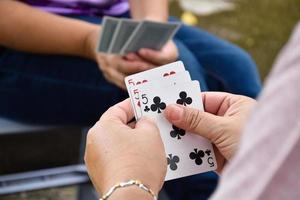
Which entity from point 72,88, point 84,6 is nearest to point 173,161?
point 72,88

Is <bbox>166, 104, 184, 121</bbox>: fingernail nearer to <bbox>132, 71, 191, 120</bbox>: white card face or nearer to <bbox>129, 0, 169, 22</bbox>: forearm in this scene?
<bbox>132, 71, 191, 120</bbox>: white card face

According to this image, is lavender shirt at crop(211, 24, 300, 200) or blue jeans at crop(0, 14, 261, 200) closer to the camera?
lavender shirt at crop(211, 24, 300, 200)

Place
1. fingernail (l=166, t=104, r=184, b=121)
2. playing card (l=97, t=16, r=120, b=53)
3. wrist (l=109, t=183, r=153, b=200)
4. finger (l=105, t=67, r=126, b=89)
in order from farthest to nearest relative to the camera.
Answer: finger (l=105, t=67, r=126, b=89) < playing card (l=97, t=16, r=120, b=53) < fingernail (l=166, t=104, r=184, b=121) < wrist (l=109, t=183, r=153, b=200)

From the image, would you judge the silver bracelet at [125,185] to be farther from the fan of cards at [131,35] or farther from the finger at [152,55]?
the finger at [152,55]

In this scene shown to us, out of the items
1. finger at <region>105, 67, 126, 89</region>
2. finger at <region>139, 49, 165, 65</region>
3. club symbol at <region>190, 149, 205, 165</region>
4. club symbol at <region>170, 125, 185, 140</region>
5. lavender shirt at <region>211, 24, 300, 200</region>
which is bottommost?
finger at <region>105, 67, 126, 89</region>

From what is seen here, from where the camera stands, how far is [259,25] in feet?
10.0

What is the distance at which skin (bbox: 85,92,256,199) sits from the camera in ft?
2.75

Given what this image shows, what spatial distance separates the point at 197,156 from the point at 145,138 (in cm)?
13

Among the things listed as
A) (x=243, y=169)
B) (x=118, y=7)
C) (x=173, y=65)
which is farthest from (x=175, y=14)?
(x=243, y=169)

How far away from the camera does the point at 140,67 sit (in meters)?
1.54

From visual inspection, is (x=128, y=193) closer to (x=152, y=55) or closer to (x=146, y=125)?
(x=146, y=125)

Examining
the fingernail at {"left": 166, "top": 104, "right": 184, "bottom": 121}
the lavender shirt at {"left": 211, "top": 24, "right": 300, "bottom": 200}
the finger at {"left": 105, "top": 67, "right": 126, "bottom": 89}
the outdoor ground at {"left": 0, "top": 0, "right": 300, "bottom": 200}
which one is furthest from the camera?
the outdoor ground at {"left": 0, "top": 0, "right": 300, "bottom": 200}

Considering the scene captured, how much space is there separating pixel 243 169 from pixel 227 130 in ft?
1.26

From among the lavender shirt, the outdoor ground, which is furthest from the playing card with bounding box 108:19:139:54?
the outdoor ground
